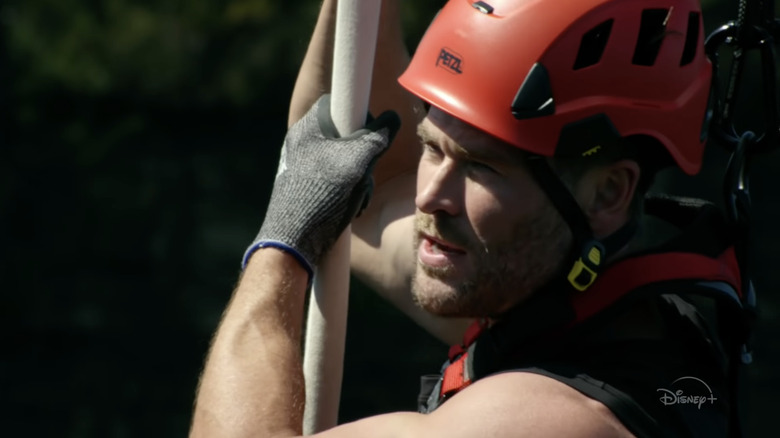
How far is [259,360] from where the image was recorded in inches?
84.8

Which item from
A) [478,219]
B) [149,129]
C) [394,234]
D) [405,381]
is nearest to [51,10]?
[149,129]

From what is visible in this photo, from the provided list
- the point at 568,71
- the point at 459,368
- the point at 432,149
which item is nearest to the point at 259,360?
the point at 459,368

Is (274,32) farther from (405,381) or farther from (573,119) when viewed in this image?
(573,119)

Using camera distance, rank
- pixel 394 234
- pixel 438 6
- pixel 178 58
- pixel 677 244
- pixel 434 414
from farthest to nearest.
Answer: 1. pixel 178 58
2. pixel 438 6
3. pixel 394 234
4. pixel 677 244
5. pixel 434 414

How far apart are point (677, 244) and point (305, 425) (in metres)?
0.72

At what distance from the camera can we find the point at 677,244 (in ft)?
6.88

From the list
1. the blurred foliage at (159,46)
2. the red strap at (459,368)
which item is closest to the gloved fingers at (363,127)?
the red strap at (459,368)

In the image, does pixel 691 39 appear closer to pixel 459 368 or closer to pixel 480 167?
pixel 480 167

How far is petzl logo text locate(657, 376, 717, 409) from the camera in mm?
1968

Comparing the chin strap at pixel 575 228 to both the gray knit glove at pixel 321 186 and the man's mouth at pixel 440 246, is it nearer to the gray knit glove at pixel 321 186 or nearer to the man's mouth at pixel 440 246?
the man's mouth at pixel 440 246

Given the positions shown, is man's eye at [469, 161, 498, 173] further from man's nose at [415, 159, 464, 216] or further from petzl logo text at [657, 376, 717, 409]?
petzl logo text at [657, 376, 717, 409]

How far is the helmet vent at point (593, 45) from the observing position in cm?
202

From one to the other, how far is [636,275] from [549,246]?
13cm

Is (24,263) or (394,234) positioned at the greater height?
(394,234)
